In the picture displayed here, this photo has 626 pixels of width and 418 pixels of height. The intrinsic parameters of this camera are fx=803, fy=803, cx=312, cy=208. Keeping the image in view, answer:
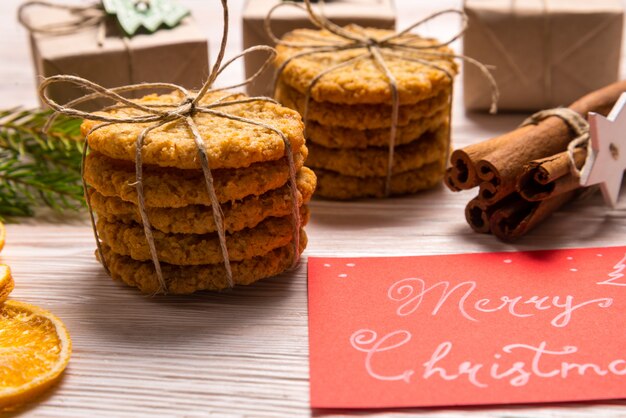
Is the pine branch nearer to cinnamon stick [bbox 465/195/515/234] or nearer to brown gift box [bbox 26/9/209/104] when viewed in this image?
brown gift box [bbox 26/9/209/104]

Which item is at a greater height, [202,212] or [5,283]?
[202,212]

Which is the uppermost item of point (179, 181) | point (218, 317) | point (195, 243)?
point (179, 181)

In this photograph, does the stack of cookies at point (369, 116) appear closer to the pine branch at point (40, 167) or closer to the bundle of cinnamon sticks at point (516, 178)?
the bundle of cinnamon sticks at point (516, 178)

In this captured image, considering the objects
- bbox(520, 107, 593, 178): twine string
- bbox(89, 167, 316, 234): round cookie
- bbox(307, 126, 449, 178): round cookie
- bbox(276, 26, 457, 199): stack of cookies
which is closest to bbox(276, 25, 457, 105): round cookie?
bbox(276, 26, 457, 199): stack of cookies

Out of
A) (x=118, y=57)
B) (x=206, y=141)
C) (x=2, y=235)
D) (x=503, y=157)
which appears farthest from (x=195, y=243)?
(x=118, y=57)

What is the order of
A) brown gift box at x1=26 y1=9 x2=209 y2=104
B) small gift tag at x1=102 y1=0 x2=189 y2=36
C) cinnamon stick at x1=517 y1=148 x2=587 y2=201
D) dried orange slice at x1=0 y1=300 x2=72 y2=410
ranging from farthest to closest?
small gift tag at x1=102 y1=0 x2=189 y2=36 → brown gift box at x1=26 y1=9 x2=209 y2=104 → cinnamon stick at x1=517 y1=148 x2=587 y2=201 → dried orange slice at x1=0 y1=300 x2=72 y2=410

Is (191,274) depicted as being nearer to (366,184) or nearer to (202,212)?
(202,212)

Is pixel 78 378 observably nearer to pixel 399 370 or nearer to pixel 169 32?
pixel 399 370
